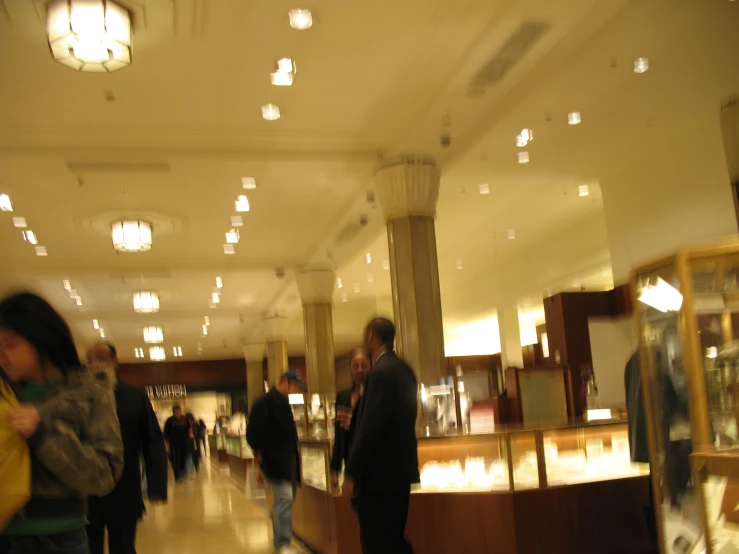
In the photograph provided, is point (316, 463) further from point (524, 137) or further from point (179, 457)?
point (179, 457)

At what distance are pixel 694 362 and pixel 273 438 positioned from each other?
4040 mm

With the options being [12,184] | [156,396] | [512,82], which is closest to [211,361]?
[156,396]

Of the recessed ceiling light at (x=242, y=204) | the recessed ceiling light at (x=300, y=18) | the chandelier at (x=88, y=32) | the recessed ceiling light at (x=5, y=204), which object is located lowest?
the chandelier at (x=88, y=32)

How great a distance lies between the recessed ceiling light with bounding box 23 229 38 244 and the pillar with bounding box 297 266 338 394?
17.1ft

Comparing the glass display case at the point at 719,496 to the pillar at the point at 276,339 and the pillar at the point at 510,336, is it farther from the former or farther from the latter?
the pillar at the point at 276,339

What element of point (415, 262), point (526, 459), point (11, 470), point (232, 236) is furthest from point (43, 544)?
point (232, 236)

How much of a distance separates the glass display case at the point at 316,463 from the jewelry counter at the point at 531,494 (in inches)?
26.7

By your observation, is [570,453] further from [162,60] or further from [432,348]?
[162,60]

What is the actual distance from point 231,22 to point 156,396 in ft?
101

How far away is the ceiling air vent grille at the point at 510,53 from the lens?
6.29 metres

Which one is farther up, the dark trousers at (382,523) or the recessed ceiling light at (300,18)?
the recessed ceiling light at (300,18)

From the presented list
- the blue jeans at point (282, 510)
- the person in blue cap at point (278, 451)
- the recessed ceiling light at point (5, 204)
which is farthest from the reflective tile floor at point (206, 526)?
the recessed ceiling light at point (5, 204)

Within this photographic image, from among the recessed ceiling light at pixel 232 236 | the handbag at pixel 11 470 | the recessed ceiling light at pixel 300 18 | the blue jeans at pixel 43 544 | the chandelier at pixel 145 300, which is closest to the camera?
the handbag at pixel 11 470

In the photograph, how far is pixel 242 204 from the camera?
10.9m
